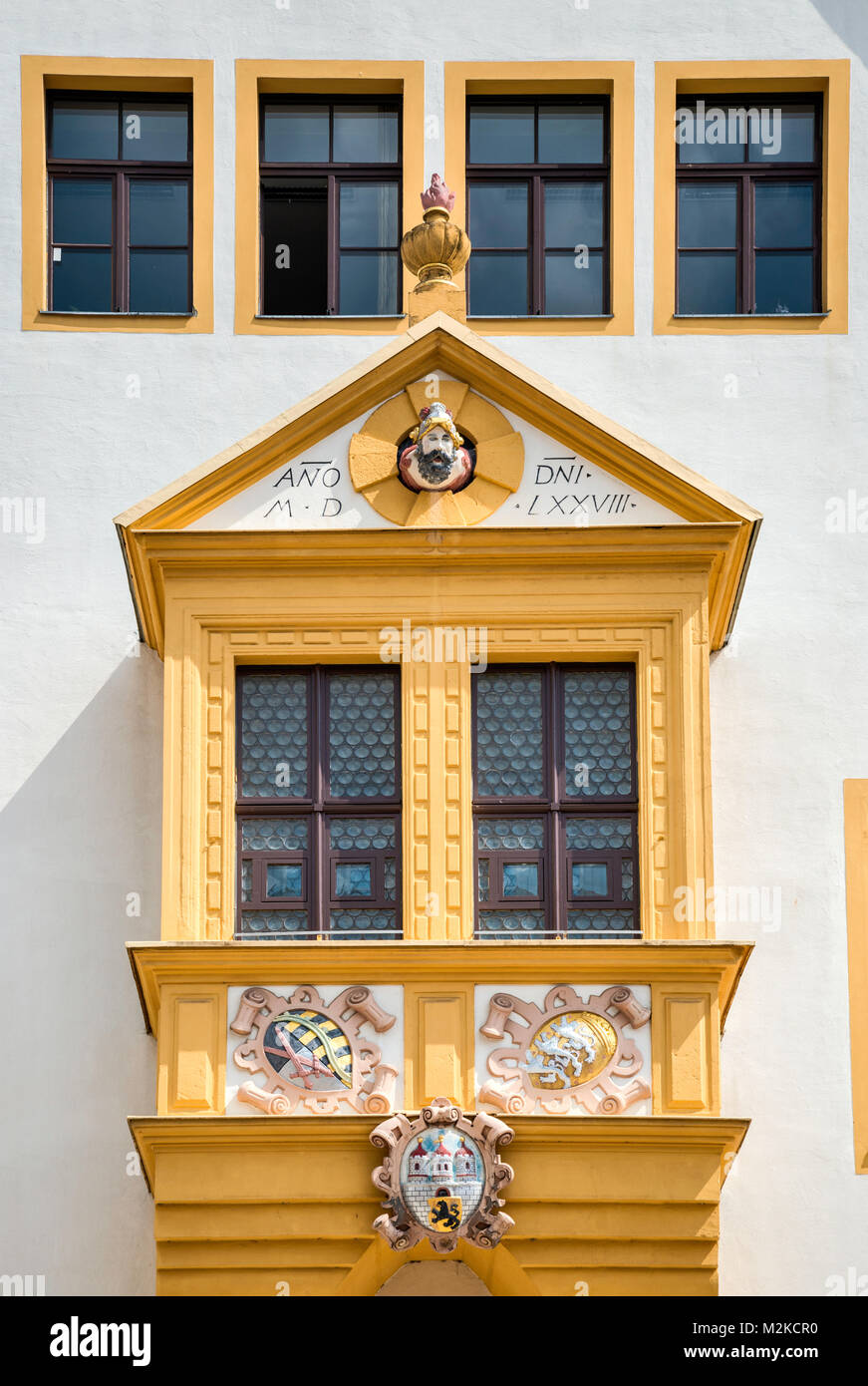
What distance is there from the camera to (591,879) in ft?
59.0

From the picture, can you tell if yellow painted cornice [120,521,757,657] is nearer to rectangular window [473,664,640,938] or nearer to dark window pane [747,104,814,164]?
rectangular window [473,664,640,938]

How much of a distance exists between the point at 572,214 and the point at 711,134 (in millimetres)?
1077

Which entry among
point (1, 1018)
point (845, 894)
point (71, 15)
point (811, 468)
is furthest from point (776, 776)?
point (71, 15)

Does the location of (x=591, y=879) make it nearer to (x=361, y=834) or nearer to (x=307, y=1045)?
(x=361, y=834)

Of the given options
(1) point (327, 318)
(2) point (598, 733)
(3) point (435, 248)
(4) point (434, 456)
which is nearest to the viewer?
(2) point (598, 733)

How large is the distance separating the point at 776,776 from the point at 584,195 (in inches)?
162

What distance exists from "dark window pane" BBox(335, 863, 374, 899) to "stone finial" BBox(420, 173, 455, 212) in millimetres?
4065

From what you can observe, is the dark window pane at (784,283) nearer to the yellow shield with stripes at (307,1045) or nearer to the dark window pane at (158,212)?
the dark window pane at (158,212)

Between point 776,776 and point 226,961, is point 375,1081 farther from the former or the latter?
point 776,776

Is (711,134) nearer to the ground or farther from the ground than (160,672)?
farther from the ground

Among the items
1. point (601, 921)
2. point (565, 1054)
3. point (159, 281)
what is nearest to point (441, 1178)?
point (565, 1054)

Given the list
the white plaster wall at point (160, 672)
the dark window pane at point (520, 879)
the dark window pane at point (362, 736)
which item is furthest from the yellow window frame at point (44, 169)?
the dark window pane at point (520, 879)
